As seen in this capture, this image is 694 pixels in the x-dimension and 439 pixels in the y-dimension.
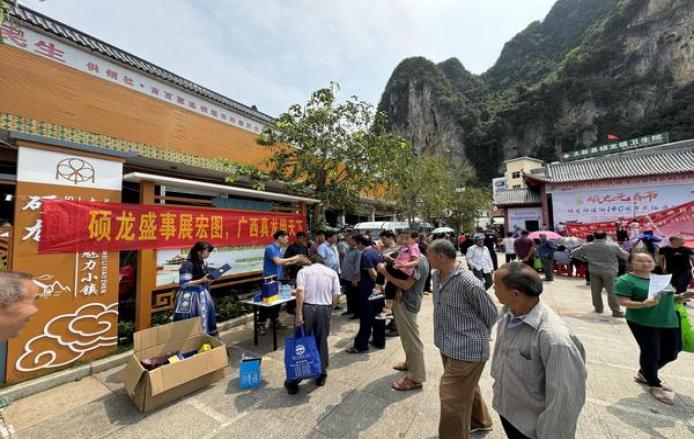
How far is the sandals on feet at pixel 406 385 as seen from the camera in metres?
3.08

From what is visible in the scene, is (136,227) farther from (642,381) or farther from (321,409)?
(642,381)

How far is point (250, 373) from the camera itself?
319 cm

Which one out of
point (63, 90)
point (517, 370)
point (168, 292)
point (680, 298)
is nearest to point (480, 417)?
point (517, 370)

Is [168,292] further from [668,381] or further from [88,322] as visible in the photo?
[668,381]

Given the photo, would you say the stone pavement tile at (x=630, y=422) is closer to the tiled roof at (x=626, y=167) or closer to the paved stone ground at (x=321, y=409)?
the paved stone ground at (x=321, y=409)

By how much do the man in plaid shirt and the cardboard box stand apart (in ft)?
8.07

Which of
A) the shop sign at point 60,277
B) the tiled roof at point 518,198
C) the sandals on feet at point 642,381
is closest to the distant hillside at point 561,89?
the tiled roof at point 518,198

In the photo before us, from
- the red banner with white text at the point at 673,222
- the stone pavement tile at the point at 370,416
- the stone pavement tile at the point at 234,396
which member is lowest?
the stone pavement tile at the point at 370,416

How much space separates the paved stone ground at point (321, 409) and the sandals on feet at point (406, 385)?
0.07m

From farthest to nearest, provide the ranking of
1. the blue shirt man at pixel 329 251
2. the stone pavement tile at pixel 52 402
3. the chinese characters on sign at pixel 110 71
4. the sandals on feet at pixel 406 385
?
1. the blue shirt man at pixel 329 251
2. the chinese characters on sign at pixel 110 71
3. the sandals on feet at pixel 406 385
4. the stone pavement tile at pixel 52 402

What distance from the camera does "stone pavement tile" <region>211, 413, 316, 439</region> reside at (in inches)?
97.0

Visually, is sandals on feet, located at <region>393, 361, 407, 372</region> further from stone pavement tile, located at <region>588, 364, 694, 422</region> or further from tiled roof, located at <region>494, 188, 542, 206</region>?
tiled roof, located at <region>494, 188, 542, 206</region>

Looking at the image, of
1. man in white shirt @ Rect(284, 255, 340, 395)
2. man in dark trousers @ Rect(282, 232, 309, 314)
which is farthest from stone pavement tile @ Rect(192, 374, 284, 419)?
man in dark trousers @ Rect(282, 232, 309, 314)

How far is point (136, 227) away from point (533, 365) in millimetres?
4771
